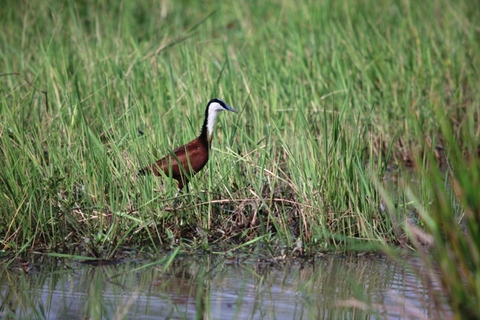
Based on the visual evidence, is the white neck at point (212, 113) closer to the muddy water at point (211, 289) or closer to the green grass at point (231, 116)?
the green grass at point (231, 116)

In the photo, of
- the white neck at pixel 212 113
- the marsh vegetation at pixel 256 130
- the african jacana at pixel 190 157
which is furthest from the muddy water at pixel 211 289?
the white neck at pixel 212 113

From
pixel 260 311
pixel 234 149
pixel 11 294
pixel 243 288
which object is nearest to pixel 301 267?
pixel 243 288

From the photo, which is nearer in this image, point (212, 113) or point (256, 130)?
point (212, 113)

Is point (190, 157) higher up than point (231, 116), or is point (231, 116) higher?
point (231, 116)

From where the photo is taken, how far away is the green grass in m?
4.98

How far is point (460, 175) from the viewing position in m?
3.06

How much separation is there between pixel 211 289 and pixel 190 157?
136cm

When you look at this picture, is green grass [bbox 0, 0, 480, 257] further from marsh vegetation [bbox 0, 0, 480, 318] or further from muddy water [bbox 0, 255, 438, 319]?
muddy water [bbox 0, 255, 438, 319]

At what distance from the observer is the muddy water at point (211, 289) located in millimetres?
3961

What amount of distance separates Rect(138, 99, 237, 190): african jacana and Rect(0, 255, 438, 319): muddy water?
0.65m

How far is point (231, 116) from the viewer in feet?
21.3

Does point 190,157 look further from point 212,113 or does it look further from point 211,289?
point 211,289

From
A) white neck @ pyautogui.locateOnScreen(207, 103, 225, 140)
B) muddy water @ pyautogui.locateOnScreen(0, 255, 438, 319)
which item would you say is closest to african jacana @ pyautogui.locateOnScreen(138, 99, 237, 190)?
white neck @ pyautogui.locateOnScreen(207, 103, 225, 140)

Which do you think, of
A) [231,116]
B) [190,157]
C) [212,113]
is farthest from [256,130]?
[190,157]
